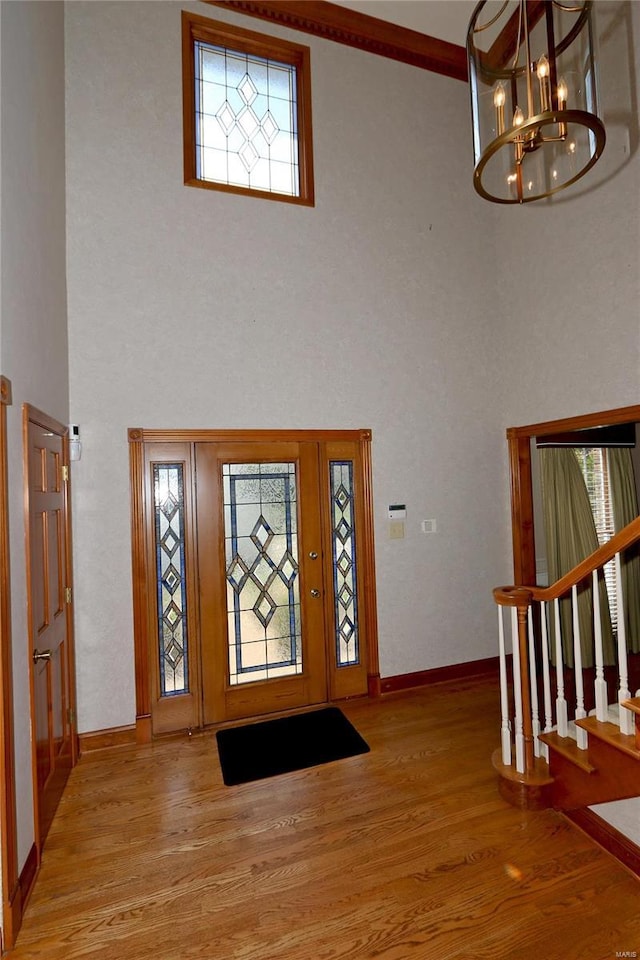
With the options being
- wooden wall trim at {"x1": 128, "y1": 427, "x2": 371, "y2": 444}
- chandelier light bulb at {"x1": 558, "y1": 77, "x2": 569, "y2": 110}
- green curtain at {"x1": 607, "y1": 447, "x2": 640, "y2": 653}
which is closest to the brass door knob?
wooden wall trim at {"x1": 128, "y1": 427, "x2": 371, "y2": 444}

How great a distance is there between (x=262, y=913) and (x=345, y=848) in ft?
1.62

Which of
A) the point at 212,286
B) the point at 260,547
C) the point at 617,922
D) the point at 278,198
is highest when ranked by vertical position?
the point at 278,198

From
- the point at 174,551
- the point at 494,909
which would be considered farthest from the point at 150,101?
the point at 494,909

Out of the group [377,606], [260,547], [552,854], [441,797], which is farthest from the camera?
[377,606]

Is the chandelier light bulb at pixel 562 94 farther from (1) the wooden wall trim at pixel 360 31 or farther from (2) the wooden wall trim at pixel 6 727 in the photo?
(1) the wooden wall trim at pixel 360 31

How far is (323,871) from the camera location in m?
2.19

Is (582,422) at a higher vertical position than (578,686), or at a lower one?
higher

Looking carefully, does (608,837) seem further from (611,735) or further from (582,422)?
(582,422)

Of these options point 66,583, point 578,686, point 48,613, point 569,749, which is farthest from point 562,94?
point 66,583

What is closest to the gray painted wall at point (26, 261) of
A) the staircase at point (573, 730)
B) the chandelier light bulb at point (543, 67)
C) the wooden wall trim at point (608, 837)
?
the chandelier light bulb at point (543, 67)

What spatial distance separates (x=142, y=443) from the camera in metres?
3.45

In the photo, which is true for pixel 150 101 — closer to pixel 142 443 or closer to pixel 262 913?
pixel 142 443

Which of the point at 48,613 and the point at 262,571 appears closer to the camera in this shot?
the point at 48,613

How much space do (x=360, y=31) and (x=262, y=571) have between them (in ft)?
14.7
